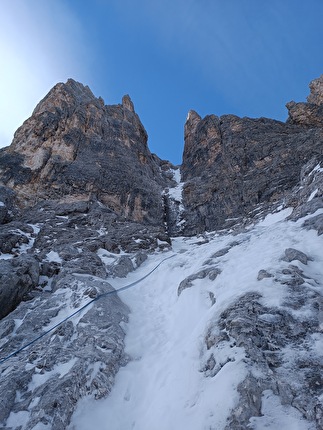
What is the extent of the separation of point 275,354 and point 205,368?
50.3 inches

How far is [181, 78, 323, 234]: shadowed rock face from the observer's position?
28.2m

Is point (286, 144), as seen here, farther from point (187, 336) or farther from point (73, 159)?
point (187, 336)

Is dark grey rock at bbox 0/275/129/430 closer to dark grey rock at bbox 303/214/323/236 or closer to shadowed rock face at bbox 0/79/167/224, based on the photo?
dark grey rock at bbox 303/214/323/236

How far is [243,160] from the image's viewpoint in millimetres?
34312

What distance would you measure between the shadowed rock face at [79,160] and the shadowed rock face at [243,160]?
483cm

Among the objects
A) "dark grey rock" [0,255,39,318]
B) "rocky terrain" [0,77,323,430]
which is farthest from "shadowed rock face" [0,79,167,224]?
"dark grey rock" [0,255,39,318]

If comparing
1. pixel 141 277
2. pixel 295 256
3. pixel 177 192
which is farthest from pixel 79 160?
pixel 295 256

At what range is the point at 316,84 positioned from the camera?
4784cm

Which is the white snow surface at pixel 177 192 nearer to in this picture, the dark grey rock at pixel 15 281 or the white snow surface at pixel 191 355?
the dark grey rock at pixel 15 281

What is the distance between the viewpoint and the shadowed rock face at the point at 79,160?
27.4 m

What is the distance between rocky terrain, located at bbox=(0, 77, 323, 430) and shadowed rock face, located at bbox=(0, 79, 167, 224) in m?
0.18

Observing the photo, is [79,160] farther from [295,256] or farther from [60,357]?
[295,256]

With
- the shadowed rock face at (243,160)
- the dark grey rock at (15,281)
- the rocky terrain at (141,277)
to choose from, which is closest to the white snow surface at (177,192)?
the shadowed rock face at (243,160)

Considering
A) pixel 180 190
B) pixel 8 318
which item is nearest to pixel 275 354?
pixel 8 318
